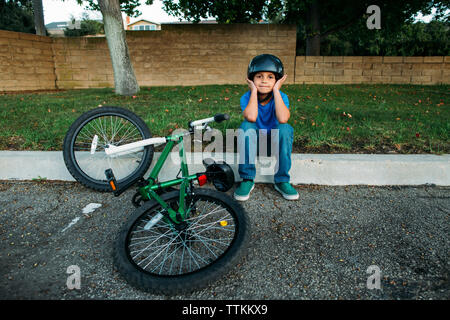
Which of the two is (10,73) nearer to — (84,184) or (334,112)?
(84,184)

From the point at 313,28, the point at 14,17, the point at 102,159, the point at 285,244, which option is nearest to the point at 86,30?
the point at 14,17

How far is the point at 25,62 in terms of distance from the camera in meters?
10.5

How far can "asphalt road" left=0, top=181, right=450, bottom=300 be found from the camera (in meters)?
1.60

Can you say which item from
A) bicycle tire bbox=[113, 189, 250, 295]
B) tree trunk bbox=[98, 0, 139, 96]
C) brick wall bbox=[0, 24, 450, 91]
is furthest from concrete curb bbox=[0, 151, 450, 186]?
brick wall bbox=[0, 24, 450, 91]

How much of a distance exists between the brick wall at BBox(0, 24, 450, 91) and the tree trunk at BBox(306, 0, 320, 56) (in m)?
1.12

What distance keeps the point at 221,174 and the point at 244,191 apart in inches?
32.6

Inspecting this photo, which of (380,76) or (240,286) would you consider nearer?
(240,286)

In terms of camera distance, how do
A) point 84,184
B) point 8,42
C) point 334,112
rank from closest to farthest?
point 84,184 < point 334,112 < point 8,42

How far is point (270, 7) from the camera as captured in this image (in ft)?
36.2

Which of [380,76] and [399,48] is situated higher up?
[399,48]

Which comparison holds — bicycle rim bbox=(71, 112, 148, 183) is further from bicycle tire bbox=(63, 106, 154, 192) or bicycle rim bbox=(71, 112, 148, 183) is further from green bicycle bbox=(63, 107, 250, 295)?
green bicycle bbox=(63, 107, 250, 295)

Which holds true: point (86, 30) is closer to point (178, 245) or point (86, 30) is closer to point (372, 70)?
point (372, 70)
